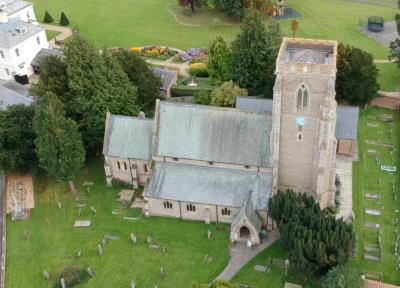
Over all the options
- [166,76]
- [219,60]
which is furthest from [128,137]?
[219,60]

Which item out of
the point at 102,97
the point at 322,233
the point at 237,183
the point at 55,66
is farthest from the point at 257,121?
the point at 55,66

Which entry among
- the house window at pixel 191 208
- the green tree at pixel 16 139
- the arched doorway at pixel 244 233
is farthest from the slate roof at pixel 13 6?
the arched doorway at pixel 244 233

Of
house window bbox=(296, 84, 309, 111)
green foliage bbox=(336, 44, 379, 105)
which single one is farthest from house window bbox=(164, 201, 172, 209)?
green foliage bbox=(336, 44, 379, 105)

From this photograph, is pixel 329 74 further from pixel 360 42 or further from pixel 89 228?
pixel 360 42

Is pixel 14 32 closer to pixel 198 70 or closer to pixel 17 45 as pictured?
pixel 17 45

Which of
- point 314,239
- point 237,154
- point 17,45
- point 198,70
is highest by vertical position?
point 17,45

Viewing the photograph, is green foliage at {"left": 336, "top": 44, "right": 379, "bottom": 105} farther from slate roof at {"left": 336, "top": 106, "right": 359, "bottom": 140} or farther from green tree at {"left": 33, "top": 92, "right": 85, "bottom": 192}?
green tree at {"left": 33, "top": 92, "right": 85, "bottom": 192}
